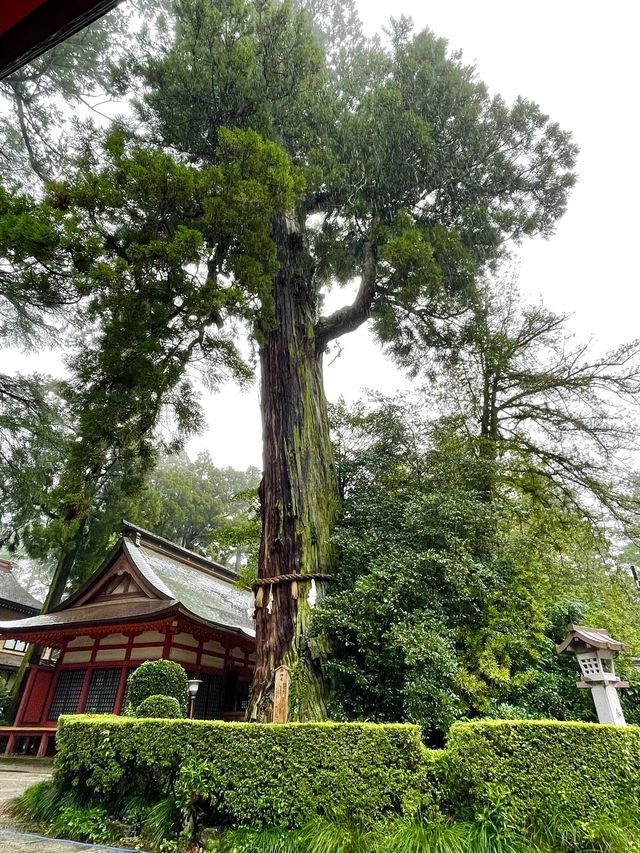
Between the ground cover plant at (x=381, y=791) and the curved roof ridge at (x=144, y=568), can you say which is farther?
the curved roof ridge at (x=144, y=568)

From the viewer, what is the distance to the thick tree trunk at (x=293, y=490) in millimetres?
4914

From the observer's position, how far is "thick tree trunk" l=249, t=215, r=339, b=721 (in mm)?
4914

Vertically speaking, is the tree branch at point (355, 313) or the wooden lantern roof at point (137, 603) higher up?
the tree branch at point (355, 313)

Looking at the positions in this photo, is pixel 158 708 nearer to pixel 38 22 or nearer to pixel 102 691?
pixel 38 22

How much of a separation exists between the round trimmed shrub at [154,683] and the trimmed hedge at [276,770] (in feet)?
3.72

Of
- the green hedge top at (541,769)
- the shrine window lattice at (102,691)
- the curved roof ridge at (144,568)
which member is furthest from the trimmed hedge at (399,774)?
the shrine window lattice at (102,691)

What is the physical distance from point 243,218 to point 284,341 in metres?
2.23

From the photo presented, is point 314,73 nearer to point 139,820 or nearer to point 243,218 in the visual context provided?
point 243,218

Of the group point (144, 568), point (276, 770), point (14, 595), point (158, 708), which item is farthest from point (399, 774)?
point (14, 595)

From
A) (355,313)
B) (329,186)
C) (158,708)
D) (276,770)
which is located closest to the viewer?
(276,770)

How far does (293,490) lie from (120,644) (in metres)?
5.95

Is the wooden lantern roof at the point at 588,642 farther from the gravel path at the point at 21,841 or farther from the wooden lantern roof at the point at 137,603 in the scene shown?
the wooden lantern roof at the point at 137,603

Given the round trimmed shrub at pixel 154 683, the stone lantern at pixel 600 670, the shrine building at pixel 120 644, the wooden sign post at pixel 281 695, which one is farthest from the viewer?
the shrine building at pixel 120 644

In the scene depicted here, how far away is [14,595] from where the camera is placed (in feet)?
52.0
